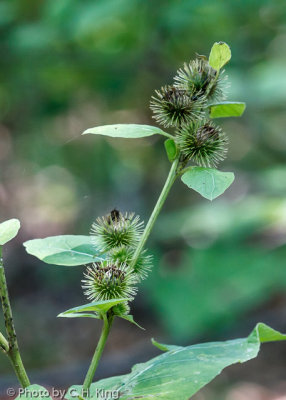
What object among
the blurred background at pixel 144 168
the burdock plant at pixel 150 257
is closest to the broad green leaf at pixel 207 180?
the burdock plant at pixel 150 257

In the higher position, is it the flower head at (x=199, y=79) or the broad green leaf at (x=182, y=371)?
the flower head at (x=199, y=79)

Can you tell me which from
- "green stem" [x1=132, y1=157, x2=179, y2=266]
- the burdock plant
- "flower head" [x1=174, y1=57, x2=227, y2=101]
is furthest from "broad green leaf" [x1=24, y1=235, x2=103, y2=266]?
"flower head" [x1=174, y1=57, x2=227, y2=101]

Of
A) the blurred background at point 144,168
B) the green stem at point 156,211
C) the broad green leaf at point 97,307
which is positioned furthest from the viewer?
the blurred background at point 144,168

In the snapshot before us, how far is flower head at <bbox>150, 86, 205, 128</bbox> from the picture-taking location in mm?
877

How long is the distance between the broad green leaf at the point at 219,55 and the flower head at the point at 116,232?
291 mm

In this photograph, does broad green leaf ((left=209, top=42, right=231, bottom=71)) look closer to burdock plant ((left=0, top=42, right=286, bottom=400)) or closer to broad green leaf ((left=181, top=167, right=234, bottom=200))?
burdock plant ((left=0, top=42, right=286, bottom=400))

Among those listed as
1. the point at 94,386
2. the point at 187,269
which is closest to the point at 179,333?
the point at 187,269

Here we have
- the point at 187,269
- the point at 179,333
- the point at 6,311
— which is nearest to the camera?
the point at 6,311

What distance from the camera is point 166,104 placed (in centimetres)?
93

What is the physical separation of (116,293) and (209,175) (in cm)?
23

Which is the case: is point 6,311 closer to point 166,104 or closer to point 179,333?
point 166,104

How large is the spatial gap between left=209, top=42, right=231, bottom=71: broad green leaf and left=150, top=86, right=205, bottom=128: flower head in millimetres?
64

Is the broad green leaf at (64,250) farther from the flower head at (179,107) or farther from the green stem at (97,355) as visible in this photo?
the flower head at (179,107)

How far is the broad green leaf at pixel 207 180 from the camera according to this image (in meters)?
0.76
